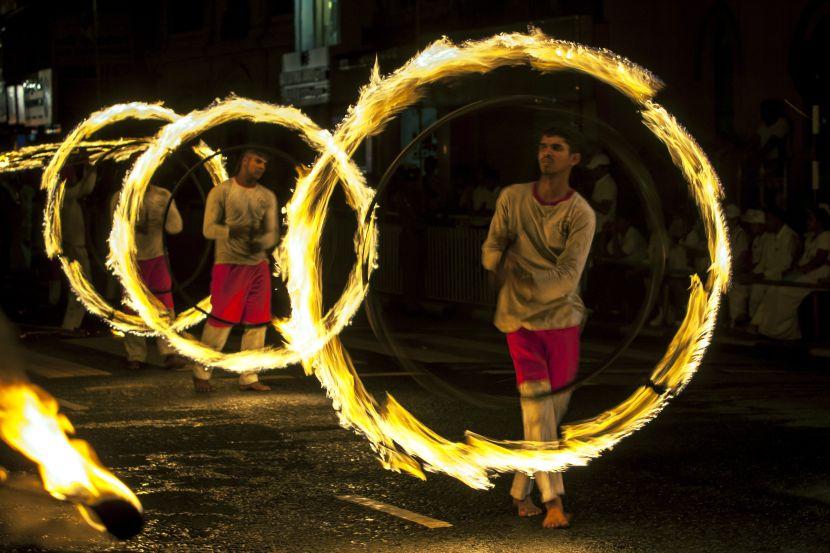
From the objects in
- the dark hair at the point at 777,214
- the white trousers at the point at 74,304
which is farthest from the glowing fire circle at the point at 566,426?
the white trousers at the point at 74,304

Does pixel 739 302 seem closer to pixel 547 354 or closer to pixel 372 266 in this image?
pixel 372 266

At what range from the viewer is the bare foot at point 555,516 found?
6801 millimetres

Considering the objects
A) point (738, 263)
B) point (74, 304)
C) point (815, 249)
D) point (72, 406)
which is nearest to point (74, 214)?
point (74, 304)

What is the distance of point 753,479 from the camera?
783 cm

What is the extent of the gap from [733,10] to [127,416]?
1261 centimetres

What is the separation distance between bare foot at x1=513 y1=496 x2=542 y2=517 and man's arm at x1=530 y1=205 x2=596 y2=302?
1.04m

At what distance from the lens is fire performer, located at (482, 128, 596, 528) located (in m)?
6.90

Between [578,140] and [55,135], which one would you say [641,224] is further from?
[55,135]

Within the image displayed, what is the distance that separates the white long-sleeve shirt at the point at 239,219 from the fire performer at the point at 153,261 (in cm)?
140

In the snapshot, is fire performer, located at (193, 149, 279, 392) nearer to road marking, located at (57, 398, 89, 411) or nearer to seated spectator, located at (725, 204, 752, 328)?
road marking, located at (57, 398, 89, 411)

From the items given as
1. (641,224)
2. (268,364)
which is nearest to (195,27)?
(641,224)

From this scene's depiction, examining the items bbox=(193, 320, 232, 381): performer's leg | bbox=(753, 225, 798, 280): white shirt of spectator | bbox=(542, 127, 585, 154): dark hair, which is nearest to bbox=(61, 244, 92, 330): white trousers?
bbox=(193, 320, 232, 381): performer's leg

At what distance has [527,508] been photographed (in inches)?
278

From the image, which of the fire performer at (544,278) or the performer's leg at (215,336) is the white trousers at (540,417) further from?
the performer's leg at (215,336)
